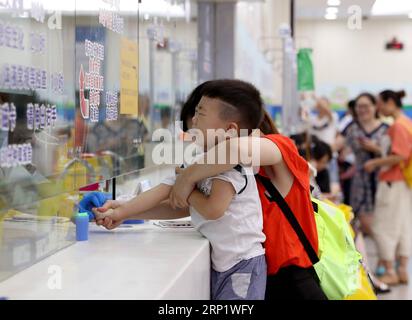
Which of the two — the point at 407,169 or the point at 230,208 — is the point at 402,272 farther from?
the point at 230,208

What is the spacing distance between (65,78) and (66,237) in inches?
17.3

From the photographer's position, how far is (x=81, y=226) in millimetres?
1738

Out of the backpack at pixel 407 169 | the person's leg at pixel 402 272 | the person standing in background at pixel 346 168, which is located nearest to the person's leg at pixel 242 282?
the backpack at pixel 407 169

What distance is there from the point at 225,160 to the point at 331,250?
1.89ft

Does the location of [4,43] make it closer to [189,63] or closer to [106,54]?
[106,54]

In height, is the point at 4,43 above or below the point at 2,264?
above

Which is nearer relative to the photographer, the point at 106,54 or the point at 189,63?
the point at 106,54

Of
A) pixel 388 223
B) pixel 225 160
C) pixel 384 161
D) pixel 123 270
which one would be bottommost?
pixel 388 223

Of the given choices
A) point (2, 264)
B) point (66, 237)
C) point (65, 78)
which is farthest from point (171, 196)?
point (2, 264)

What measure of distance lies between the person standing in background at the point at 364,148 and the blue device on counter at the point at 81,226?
368 centimetres

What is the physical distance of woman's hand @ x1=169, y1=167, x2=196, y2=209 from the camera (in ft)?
5.54

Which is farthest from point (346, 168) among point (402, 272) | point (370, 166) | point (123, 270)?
point (123, 270)

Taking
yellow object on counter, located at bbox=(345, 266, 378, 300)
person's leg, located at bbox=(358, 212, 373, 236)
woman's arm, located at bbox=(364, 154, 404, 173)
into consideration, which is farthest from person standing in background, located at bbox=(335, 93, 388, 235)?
yellow object on counter, located at bbox=(345, 266, 378, 300)

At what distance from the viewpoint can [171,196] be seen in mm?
1774
